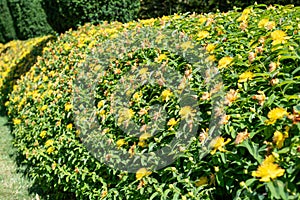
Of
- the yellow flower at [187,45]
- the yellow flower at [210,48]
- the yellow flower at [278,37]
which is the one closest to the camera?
the yellow flower at [278,37]

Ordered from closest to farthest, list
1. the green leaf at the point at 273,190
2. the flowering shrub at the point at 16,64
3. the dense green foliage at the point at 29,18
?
the green leaf at the point at 273,190 → the flowering shrub at the point at 16,64 → the dense green foliage at the point at 29,18

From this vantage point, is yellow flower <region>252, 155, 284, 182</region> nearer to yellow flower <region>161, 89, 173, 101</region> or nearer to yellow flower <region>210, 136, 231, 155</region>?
yellow flower <region>210, 136, 231, 155</region>

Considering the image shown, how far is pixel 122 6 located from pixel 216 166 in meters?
4.30

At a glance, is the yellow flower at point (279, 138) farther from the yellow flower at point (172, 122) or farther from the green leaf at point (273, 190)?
the yellow flower at point (172, 122)

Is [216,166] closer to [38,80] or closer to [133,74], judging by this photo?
[133,74]

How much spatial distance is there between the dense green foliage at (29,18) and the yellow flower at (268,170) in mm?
9328

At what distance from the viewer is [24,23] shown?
1020cm

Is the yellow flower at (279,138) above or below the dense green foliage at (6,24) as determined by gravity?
above

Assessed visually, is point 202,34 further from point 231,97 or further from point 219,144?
point 219,144

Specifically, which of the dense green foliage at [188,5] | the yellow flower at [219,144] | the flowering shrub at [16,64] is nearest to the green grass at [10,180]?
the yellow flower at [219,144]

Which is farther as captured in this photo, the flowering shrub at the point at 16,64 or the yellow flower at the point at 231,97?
the flowering shrub at the point at 16,64

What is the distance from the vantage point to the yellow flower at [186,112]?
1.88 metres

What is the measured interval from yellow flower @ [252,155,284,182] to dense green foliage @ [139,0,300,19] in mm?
3646

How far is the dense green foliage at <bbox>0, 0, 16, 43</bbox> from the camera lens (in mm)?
10414
